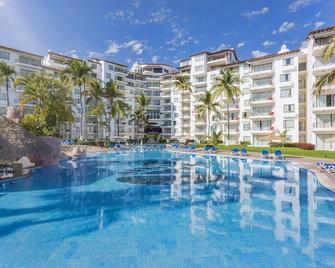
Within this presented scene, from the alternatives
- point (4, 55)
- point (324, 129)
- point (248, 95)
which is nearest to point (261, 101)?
point (248, 95)

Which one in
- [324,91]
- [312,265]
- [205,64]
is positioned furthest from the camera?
→ [205,64]

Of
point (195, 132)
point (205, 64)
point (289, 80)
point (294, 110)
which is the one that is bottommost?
point (195, 132)

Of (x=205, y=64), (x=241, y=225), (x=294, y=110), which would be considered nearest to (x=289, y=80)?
(x=294, y=110)

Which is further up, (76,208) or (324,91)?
(324,91)

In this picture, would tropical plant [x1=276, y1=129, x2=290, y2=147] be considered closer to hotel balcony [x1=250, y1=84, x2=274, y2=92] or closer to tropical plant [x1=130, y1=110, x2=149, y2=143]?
hotel balcony [x1=250, y1=84, x2=274, y2=92]

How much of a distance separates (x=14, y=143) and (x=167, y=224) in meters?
15.2

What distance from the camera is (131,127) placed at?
74.1 m

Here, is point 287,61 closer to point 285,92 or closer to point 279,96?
point 285,92

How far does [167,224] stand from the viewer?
9352mm

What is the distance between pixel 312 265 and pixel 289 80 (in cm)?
4198

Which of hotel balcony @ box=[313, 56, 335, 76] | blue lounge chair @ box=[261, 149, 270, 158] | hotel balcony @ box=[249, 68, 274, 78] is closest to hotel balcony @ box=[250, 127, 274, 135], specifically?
hotel balcony @ box=[249, 68, 274, 78]

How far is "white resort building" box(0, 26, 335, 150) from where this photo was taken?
35125 mm

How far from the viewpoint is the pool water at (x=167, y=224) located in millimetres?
6785

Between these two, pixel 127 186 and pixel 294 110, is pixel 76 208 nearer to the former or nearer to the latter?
pixel 127 186
